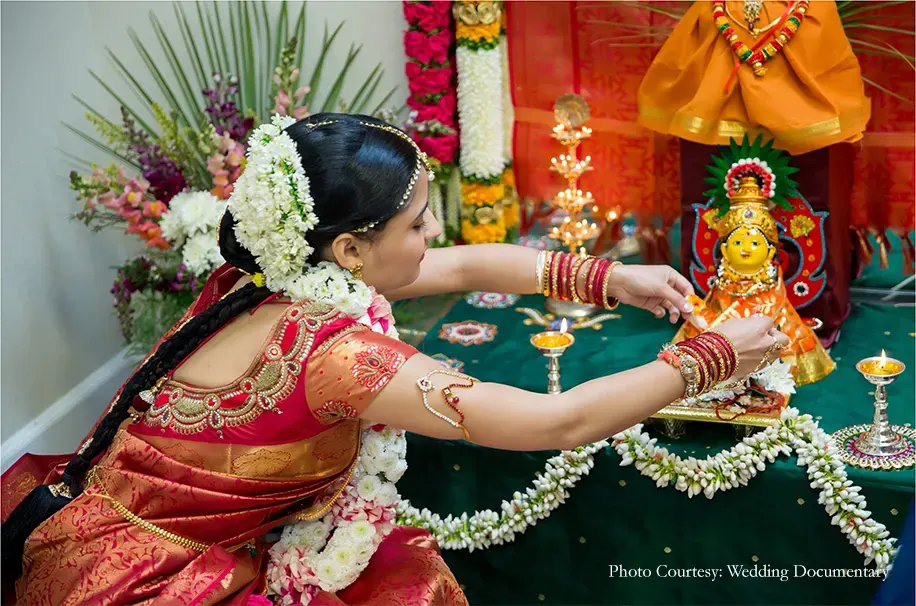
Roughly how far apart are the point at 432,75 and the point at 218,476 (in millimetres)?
1974

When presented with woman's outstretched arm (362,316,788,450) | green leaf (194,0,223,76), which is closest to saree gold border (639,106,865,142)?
woman's outstretched arm (362,316,788,450)

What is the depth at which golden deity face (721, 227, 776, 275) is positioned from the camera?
2666mm

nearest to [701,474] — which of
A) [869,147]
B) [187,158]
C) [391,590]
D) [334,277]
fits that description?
[391,590]

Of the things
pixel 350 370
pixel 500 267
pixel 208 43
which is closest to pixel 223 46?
pixel 208 43

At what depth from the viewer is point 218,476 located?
1.90m

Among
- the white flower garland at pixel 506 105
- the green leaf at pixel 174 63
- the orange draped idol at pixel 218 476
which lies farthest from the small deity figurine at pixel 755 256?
the green leaf at pixel 174 63

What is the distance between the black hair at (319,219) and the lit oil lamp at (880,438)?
1189 mm

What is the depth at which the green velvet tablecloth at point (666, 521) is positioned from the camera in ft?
7.78

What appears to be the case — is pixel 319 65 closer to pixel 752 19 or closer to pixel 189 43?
pixel 189 43

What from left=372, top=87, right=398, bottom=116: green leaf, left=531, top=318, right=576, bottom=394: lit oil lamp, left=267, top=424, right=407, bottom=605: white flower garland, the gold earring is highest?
left=372, top=87, right=398, bottom=116: green leaf

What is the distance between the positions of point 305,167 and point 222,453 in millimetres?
567

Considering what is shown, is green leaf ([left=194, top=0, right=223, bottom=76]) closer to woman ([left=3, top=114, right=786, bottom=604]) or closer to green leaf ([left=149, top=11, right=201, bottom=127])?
green leaf ([left=149, top=11, right=201, bottom=127])

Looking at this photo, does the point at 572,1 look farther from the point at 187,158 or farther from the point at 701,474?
the point at 701,474

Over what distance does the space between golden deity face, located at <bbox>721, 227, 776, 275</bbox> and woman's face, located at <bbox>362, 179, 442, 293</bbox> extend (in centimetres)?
103
